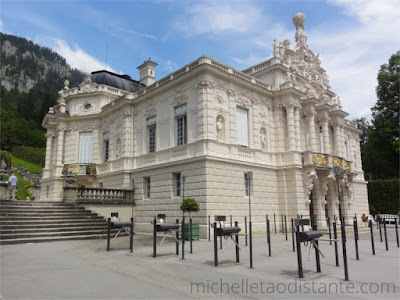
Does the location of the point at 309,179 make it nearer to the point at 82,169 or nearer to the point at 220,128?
the point at 220,128

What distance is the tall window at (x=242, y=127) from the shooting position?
21688 mm

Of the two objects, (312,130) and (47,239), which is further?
(312,130)

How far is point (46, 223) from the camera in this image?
57.7ft

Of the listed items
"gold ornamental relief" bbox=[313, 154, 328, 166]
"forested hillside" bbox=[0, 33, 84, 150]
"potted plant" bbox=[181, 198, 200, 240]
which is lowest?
"potted plant" bbox=[181, 198, 200, 240]

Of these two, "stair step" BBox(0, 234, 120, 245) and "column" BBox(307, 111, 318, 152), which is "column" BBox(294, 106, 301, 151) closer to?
"column" BBox(307, 111, 318, 152)

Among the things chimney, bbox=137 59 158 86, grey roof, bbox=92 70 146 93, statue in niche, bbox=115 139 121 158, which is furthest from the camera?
chimney, bbox=137 59 158 86

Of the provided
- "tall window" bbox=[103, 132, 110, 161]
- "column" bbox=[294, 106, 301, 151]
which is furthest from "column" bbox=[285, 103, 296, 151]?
"tall window" bbox=[103, 132, 110, 161]

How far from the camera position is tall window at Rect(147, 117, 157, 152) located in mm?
23938

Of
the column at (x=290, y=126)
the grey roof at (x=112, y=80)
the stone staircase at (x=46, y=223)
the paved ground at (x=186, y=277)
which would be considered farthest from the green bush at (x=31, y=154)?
the paved ground at (x=186, y=277)

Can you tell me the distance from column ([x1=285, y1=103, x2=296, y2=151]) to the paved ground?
12.5 metres

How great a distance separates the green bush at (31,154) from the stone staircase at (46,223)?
44.1 m

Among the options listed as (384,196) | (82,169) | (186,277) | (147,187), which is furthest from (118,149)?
(384,196)

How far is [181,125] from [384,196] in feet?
100

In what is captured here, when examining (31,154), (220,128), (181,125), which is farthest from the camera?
(31,154)
